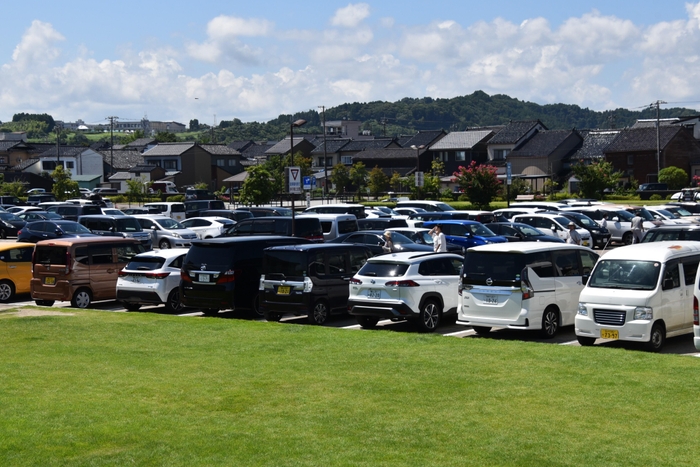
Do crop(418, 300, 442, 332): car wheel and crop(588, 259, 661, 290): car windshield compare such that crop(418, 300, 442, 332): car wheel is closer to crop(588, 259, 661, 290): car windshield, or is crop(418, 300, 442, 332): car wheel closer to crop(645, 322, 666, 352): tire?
crop(588, 259, 661, 290): car windshield

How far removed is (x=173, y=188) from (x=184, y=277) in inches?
3476

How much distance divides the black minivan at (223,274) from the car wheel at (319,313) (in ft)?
5.59

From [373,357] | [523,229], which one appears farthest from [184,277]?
[523,229]

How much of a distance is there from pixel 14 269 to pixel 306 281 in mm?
9601

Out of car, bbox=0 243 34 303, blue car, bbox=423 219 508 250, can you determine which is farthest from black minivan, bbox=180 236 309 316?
blue car, bbox=423 219 508 250

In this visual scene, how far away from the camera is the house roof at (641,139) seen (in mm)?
92812

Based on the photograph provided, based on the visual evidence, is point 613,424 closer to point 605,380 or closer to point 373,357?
point 605,380

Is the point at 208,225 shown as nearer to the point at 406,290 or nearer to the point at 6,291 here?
the point at 6,291

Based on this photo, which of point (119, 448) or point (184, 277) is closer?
point (119, 448)

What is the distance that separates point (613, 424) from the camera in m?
9.64

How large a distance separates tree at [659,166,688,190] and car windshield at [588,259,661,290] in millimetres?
72369

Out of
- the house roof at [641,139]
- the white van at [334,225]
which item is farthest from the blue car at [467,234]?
the house roof at [641,139]

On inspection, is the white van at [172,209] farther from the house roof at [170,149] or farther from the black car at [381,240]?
the house roof at [170,149]

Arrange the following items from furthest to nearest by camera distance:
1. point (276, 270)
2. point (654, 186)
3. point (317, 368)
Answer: point (654, 186), point (276, 270), point (317, 368)
